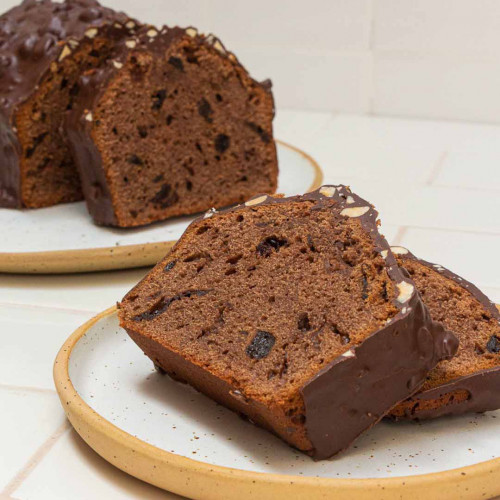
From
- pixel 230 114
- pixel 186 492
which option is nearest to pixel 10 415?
pixel 186 492

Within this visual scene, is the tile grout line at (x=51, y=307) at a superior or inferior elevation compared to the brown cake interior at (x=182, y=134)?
inferior

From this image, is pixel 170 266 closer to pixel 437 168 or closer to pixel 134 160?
pixel 134 160

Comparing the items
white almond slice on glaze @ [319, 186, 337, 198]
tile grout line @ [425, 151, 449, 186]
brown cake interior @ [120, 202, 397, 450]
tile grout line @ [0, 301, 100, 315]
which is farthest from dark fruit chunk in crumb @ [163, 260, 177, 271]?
tile grout line @ [425, 151, 449, 186]

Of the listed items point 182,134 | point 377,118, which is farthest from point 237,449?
point 377,118

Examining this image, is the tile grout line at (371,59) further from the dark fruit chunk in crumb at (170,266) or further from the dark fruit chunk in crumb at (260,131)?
the dark fruit chunk in crumb at (170,266)

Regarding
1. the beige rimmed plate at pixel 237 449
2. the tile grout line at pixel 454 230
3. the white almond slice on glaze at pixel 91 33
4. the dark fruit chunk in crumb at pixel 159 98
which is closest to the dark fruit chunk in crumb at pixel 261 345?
the beige rimmed plate at pixel 237 449

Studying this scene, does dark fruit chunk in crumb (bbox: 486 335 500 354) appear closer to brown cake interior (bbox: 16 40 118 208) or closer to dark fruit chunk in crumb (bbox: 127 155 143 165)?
dark fruit chunk in crumb (bbox: 127 155 143 165)

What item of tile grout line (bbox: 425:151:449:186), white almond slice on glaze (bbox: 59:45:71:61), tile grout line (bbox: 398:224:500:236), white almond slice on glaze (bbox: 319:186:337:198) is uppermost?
white almond slice on glaze (bbox: 59:45:71:61)
